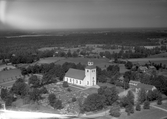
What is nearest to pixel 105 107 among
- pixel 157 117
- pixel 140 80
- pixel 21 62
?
pixel 157 117

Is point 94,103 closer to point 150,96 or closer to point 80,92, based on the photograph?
point 80,92

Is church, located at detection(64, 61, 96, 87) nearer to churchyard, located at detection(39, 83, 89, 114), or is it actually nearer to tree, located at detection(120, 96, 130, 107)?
churchyard, located at detection(39, 83, 89, 114)

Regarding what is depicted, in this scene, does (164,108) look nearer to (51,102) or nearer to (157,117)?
(157,117)

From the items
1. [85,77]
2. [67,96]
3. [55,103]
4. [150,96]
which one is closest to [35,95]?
[55,103]

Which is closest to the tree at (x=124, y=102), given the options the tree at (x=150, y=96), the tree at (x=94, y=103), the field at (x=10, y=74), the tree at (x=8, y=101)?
the tree at (x=94, y=103)

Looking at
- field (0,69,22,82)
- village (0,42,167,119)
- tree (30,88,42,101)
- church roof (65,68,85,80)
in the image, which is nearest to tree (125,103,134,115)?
village (0,42,167,119)

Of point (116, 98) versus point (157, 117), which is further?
point (116, 98)

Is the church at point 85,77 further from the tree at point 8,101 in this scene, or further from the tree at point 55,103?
the tree at point 8,101
